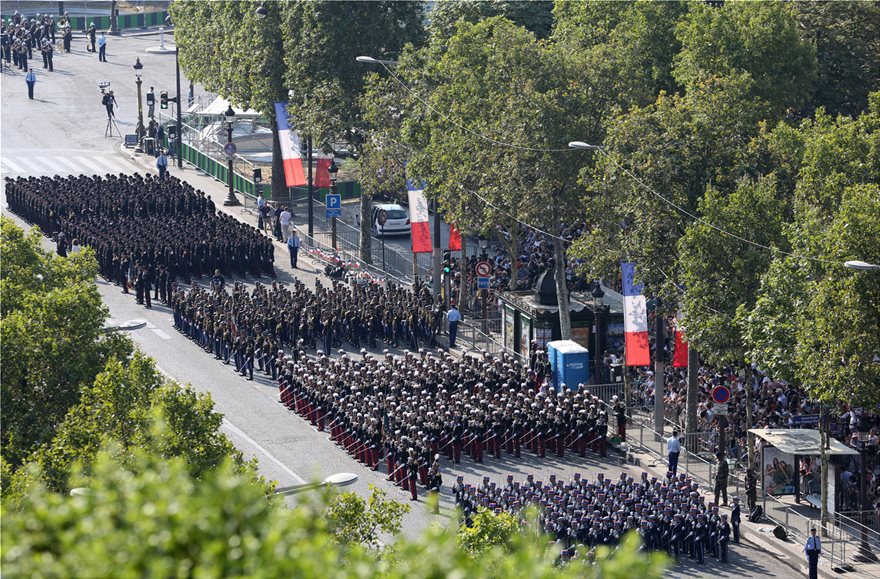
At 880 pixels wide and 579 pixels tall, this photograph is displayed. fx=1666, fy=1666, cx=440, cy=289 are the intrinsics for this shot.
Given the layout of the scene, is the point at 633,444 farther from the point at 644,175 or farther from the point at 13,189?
the point at 13,189

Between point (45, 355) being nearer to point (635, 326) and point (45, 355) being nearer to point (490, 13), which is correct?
point (635, 326)

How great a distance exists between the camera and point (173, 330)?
160 ft

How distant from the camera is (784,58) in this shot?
166ft

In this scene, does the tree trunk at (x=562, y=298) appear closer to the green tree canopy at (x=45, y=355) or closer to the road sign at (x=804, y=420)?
the road sign at (x=804, y=420)

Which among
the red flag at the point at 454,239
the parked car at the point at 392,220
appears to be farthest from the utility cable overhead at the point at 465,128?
the parked car at the point at 392,220

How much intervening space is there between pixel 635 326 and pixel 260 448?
30.5 feet

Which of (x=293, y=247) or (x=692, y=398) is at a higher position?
(x=293, y=247)

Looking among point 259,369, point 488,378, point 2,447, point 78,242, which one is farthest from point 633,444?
point 78,242

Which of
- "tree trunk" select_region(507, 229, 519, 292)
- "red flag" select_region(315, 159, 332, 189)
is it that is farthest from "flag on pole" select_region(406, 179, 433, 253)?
"red flag" select_region(315, 159, 332, 189)

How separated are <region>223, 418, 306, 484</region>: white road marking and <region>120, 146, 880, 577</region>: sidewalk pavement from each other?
20.8 feet

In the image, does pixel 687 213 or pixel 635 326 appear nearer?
pixel 687 213

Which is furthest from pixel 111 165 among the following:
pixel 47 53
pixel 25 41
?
pixel 25 41

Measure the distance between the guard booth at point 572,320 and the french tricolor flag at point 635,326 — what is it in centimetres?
374

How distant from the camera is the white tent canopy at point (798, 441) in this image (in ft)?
111
